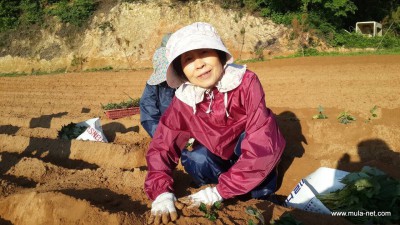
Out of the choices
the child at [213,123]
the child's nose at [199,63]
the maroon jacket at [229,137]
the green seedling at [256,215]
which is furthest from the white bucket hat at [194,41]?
the green seedling at [256,215]

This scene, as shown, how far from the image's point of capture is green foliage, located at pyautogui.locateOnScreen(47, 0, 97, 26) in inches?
809

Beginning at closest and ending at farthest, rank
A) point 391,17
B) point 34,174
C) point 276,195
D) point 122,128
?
point 276,195 → point 34,174 → point 122,128 → point 391,17

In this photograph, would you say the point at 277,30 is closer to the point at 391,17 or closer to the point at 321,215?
the point at 391,17

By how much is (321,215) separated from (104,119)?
5.29m

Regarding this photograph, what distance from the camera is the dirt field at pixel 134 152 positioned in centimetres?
274

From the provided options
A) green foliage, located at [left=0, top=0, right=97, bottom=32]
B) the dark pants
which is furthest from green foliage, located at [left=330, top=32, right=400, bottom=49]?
the dark pants

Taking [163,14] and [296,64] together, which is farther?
[163,14]

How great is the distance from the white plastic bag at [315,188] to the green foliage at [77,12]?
1982 cm

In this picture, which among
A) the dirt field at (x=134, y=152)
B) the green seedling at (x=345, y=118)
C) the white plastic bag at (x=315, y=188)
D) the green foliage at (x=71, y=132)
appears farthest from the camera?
the green foliage at (x=71, y=132)

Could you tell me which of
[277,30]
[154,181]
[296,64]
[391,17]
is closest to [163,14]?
[277,30]

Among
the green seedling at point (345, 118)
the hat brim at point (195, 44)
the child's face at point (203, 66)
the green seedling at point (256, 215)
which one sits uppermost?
the hat brim at point (195, 44)

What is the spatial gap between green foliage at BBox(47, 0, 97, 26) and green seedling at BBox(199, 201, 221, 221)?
1984 centimetres

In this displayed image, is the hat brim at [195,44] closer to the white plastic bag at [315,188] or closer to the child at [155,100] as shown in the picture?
the white plastic bag at [315,188]

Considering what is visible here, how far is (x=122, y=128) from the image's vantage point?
6.44 metres
